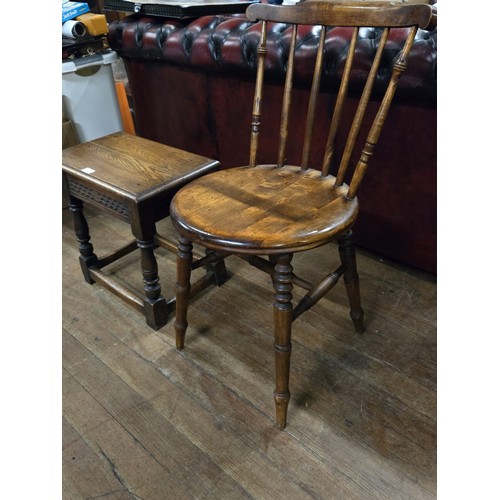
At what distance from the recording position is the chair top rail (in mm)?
994

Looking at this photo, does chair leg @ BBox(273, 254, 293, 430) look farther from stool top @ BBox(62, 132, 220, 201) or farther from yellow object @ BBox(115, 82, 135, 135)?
yellow object @ BBox(115, 82, 135, 135)

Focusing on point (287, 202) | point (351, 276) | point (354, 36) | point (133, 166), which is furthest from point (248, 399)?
point (354, 36)

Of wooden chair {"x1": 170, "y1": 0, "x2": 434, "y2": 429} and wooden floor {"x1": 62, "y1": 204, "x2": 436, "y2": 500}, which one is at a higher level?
wooden chair {"x1": 170, "y1": 0, "x2": 434, "y2": 429}

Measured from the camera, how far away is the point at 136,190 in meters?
1.30

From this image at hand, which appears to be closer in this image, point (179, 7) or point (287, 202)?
point (287, 202)

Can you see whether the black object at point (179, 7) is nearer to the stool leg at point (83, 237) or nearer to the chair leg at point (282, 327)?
the stool leg at point (83, 237)

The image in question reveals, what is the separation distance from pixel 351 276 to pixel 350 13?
27.3 inches

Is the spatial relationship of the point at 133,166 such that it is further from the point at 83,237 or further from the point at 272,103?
the point at 272,103

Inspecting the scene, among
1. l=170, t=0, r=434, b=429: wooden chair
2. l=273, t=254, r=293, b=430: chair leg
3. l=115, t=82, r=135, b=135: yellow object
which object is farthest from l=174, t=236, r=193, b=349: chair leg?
l=115, t=82, r=135, b=135: yellow object

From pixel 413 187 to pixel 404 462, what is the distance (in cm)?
85

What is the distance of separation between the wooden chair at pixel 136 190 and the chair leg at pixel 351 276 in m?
0.49

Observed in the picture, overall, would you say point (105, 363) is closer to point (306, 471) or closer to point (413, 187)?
point (306, 471)

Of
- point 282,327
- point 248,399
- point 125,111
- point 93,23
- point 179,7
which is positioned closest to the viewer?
point 282,327

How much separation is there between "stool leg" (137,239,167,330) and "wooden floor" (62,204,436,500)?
0.04m
